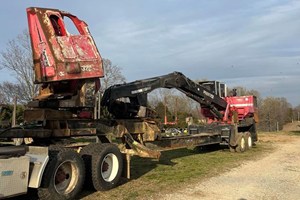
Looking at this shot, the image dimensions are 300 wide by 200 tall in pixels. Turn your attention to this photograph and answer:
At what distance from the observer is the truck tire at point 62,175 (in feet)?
20.7

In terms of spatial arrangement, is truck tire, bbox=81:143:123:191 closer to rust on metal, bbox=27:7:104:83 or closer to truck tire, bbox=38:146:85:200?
truck tire, bbox=38:146:85:200

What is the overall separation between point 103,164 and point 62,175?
131cm

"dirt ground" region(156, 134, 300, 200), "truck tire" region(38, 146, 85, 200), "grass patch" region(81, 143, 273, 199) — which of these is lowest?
"dirt ground" region(156, 134, 300, 200)

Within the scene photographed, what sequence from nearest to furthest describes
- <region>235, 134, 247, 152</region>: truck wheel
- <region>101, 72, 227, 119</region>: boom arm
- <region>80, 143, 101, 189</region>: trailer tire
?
<region>80, 143, 101, 189</region>: trailer tire → <region>101, 72, 227, 119</region>: boom arm → <region>235, 134, 247, 152</region>: truck wheel

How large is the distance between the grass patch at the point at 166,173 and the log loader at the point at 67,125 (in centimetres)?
41

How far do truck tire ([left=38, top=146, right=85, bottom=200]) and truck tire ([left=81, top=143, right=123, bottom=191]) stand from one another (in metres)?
0.41

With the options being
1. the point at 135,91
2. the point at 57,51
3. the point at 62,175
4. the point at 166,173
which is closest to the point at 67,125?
the point at 62,175

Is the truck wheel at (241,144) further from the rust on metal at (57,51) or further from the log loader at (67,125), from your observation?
the rust on metal at (57,51)

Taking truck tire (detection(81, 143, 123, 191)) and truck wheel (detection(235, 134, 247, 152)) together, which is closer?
truck tire (detection(81, 143, 123, 191))

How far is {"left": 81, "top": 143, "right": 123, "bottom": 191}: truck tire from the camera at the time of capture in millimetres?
7566

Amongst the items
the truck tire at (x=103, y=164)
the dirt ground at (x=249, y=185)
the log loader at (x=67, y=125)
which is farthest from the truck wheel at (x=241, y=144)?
the truck tire at (x=103, y=164)

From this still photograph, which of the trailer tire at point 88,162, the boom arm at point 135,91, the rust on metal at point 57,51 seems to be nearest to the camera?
the rust on metal at point 57,51

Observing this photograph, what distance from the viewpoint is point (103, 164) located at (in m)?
8.00

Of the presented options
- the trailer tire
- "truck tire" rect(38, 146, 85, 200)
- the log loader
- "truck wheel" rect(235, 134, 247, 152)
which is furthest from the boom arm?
"truck wheel" rect(235, 134, 247, 152)
